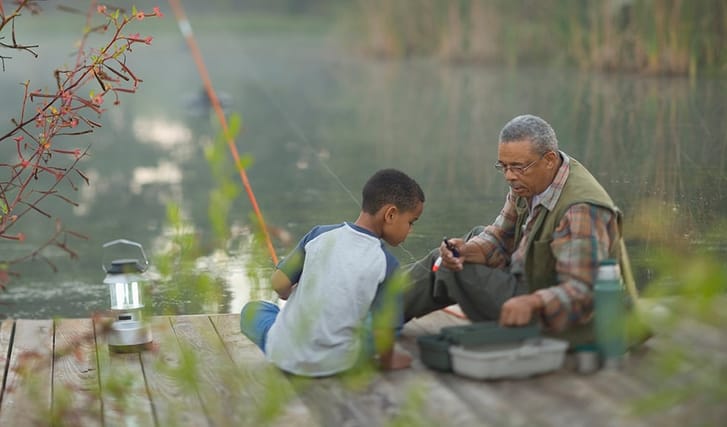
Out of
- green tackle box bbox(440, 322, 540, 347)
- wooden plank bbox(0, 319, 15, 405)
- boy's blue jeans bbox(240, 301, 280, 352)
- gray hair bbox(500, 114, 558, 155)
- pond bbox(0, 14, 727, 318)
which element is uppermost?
gray hair bbox(500, 114, 558, 155)

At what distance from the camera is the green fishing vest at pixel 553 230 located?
4.14 meters

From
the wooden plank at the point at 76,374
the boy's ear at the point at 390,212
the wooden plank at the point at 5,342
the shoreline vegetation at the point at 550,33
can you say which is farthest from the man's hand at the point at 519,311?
the shoreline vegetation at the point at 550,33

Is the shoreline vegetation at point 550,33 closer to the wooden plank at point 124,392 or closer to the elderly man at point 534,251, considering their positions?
the elderly man at point 534,251

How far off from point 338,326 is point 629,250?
2.46 meters

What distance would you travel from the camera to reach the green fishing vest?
414 centimetres

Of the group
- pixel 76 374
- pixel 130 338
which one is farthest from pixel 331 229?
pixel 76 374

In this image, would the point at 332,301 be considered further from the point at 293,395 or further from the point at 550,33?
the point at 550,33

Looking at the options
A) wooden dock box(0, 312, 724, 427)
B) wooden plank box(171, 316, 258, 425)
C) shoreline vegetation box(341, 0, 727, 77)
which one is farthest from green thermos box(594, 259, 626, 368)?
shoreline vegetation box(341, 0, 727, 77)

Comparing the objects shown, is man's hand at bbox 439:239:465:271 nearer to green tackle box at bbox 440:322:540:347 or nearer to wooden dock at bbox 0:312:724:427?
wooden dock at bbox 0:312:724:427

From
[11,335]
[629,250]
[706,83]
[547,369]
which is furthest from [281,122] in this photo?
[547,369]

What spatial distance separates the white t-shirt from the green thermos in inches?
24.2

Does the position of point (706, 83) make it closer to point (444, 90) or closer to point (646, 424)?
point (444, 90)

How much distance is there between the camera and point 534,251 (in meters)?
4.31

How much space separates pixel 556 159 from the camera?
14.3ft
